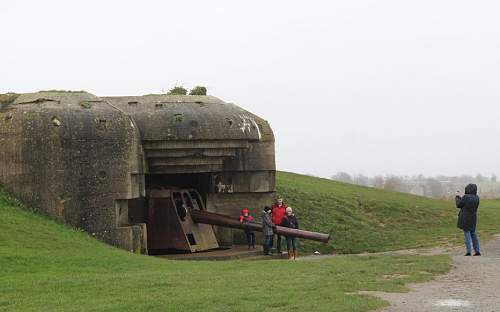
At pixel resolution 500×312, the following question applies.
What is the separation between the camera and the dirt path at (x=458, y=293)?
8.01 m

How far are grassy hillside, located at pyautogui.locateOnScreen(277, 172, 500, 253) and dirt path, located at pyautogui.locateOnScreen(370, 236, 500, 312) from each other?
7.90m

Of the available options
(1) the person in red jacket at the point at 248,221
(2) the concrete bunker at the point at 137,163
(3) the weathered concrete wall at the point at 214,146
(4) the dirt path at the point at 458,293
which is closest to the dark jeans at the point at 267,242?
(1) the person in red jacket at the point at 248,221

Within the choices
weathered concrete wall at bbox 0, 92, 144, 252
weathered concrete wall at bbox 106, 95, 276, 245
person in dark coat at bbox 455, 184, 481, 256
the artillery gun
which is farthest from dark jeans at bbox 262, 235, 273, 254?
person in dark coat at bbox 455, 184, 481, 256

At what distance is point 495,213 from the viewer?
992 inches

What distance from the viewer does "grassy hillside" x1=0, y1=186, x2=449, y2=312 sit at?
8.51 m

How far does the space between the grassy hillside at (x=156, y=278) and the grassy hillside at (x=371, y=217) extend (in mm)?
6326

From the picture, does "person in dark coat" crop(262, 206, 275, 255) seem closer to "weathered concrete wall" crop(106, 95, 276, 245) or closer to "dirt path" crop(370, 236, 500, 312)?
"weathered concrete wall" crop(106, 95, 276, 245)

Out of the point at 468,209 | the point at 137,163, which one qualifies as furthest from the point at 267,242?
the point at 468,209

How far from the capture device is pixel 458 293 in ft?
29.6

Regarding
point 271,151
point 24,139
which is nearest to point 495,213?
point 271,151

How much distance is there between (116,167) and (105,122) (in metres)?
0.92

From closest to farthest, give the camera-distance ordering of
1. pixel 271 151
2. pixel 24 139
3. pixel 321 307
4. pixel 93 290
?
pixel 321 307
pixel 93 290
pixel 24 139
pixel 271 151

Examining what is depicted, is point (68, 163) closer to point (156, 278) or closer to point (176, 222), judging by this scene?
point (176, 222)

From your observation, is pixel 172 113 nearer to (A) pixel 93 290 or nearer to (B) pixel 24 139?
(B) pixel 24 139
